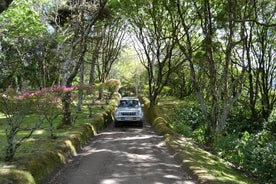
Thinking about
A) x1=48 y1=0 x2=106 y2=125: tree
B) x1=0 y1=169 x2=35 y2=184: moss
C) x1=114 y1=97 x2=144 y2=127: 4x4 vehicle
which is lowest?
x1=0 y1=169 x2=35 y2=184: moss

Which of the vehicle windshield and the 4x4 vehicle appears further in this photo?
the vehicle windshield

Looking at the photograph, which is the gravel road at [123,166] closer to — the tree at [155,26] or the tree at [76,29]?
the tree at [76,29]

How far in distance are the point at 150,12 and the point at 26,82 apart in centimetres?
1724

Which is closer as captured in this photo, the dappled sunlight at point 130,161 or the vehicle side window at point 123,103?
the dappled sunlight at point 130,161

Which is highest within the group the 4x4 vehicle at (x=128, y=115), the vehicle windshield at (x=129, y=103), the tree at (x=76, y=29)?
the tree at (x=76, y=29)

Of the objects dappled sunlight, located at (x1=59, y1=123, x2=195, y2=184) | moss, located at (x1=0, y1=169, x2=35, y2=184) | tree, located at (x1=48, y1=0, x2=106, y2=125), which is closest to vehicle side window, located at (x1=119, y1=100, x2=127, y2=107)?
tree, located at (x1=48, y1=0, x2=106, y2=125)

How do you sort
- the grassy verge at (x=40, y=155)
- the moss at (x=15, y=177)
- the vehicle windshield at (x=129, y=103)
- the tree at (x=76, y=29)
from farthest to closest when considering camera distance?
the vehicle windshield at (x=129, y=103)
the tree at (x=76, y=29)
the grassy verge at (x=40, y=155)
the moss at (x=15, y=177)

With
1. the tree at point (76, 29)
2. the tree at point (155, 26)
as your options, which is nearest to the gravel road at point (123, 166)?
the tree at point (76, 29)

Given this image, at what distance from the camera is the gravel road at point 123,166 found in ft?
23.9

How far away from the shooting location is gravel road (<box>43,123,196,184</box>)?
23.9 ft

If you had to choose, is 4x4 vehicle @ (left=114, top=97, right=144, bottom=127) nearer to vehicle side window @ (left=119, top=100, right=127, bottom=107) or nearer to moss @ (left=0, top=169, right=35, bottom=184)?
vehicle side window @ (left=119, top=100, right=127, bottom=107)

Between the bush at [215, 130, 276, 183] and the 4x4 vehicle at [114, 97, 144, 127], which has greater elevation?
the 4x4 vehicle at [114, 97, 144, 127]

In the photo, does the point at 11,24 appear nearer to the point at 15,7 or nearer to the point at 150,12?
the point at 15,7

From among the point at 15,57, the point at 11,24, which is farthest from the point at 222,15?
the point at 15,57
